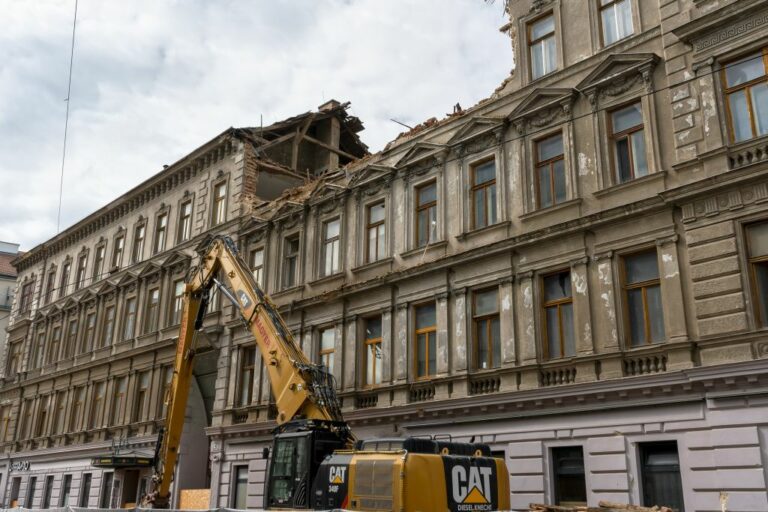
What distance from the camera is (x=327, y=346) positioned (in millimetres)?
22875

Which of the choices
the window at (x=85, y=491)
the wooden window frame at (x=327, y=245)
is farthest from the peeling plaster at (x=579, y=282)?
the window at (x=85, y=491)

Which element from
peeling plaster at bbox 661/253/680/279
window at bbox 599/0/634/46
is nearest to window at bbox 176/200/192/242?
window at bbox 599/0/634/46

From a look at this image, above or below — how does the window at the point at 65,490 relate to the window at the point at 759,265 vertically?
below

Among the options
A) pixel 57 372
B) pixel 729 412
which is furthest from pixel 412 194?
pixel 57 372

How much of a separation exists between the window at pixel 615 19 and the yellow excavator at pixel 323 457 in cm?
1050

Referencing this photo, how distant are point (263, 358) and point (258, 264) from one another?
10093mm

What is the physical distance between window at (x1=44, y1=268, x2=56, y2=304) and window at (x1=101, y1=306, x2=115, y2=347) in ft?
25.0

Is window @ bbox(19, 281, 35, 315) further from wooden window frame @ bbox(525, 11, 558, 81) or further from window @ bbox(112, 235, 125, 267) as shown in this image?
wooden window frame @ bbox(525, 11, 558, 81)

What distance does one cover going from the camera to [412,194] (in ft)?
70.3

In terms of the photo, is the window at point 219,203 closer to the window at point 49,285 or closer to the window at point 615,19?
the window at point 49,285

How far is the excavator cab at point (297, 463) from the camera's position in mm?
13062

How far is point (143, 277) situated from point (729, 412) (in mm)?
25194

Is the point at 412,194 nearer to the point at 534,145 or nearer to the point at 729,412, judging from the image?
the point at 534,145

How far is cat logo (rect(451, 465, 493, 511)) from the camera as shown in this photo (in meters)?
11.5
